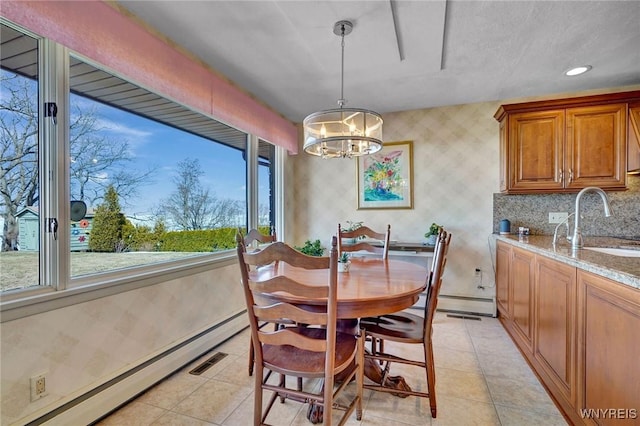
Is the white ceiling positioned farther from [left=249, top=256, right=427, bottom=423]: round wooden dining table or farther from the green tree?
[left=249, top=256, right=427, bottom=423]: round wooden dining table

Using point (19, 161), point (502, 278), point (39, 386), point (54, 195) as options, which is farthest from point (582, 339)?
point (19, 161)

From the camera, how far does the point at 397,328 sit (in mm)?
1773

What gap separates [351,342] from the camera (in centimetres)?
156

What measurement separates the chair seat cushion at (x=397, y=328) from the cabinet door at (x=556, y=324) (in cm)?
76

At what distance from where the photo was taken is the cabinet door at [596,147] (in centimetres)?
263

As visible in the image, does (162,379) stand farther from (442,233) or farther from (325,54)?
(325,54)

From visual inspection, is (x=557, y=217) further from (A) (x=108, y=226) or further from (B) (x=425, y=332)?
(A) (x=108, y=226)

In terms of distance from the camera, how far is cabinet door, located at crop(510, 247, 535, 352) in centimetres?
216

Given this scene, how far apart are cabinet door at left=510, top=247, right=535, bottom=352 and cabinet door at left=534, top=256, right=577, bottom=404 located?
123 mm

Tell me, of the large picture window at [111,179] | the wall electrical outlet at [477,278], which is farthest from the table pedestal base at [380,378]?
the wall electrical outlet at [477,278]

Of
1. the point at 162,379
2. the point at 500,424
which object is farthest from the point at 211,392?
the point at 500,424

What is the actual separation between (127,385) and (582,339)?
259 centimetres

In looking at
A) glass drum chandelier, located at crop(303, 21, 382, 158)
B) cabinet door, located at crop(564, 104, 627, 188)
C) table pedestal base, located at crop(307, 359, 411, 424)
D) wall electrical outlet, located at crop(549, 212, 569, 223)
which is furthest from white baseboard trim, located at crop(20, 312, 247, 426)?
cabinet door, located at crop(564, 104, 627, 188)

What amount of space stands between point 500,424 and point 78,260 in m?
2.59
